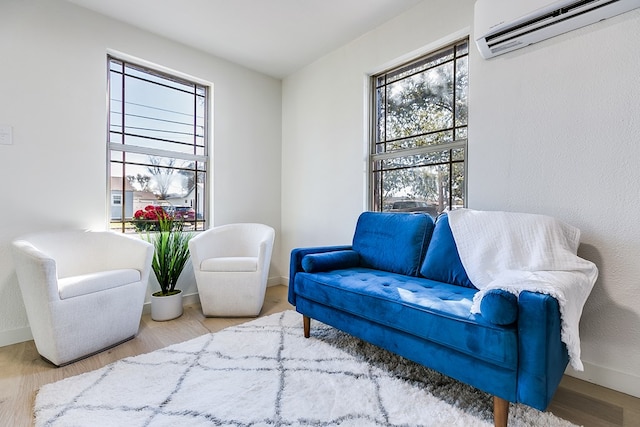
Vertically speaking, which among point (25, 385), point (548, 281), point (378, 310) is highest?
point (548, 281)

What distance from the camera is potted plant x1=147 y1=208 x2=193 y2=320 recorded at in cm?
259

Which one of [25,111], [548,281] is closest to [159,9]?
[25,111]

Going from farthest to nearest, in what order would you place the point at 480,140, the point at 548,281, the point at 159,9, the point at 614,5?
the point at 159,9
the point at 480,140
the point at 614,5
the point at 548,281

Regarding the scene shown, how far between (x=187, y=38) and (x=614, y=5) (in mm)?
3201

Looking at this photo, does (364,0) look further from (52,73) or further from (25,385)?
(25,385)

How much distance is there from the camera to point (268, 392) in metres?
1.53

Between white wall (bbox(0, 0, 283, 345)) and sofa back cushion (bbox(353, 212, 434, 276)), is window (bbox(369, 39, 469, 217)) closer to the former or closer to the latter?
sofa back cushion (bbox(353, 212, 434, 276))

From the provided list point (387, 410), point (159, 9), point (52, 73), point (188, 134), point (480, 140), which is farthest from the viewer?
point (188, 134)

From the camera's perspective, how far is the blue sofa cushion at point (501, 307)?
118 cm

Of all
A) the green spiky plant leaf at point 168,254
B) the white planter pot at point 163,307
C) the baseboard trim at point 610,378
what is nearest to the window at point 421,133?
the baseboard trim at point 610,378

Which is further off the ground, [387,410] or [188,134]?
[188,134]

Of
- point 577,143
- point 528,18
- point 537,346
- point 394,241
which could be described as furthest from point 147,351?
point 528,18

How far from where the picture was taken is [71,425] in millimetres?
1298

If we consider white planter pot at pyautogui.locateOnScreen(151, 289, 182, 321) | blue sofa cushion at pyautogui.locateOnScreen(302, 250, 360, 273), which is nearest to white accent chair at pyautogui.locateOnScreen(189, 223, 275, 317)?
white planter pot at pyautogui.locateOnScreen(151, 289, 182, 321)
